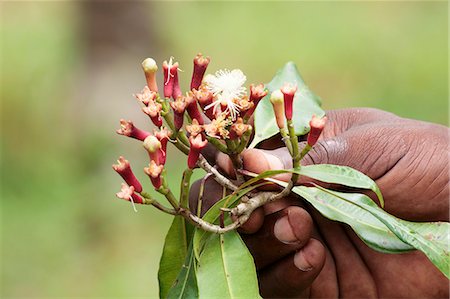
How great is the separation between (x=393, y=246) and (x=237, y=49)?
507 cm

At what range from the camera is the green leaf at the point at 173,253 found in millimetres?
1818

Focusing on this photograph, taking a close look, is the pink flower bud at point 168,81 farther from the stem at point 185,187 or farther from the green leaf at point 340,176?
the green leaf at point 340,176

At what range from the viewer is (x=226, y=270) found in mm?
Result: 1623

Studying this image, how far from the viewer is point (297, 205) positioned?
1929 millimetres

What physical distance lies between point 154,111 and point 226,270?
1.19 ft

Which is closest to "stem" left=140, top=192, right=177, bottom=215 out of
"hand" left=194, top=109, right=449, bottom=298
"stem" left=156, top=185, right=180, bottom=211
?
"stem" left=156, top=185, right=180, bottom=211

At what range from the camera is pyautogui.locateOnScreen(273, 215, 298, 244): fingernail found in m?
1.88

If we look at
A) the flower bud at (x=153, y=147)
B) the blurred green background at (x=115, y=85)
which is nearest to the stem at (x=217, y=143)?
the flower bud at (x=153, y=147)

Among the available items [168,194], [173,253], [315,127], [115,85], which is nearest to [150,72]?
[168,194]

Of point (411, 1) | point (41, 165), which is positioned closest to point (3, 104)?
point (41, 165)

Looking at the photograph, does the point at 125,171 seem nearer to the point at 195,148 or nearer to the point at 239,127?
the point at 195,148

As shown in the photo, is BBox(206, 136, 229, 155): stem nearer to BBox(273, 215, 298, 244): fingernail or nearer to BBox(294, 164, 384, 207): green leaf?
BBox(294, 164, 384, 207): green leaf

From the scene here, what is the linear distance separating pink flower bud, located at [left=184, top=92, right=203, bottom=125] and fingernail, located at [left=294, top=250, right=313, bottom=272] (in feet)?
1.78

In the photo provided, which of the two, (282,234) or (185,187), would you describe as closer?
(185,187)
